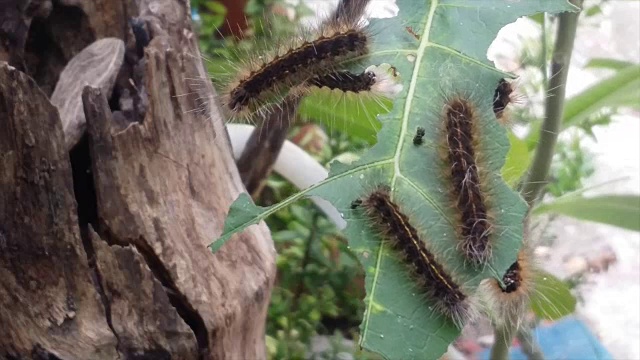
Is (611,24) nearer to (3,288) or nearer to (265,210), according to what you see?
(265,210)

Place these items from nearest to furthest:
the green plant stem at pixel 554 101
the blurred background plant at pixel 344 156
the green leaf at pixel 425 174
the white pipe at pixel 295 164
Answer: the green leaf at pixel 425 174 < the green plant stem at pixel 554 101 < the blurred background plant at pixel 344 156 < the white pipe at pixel 295 164

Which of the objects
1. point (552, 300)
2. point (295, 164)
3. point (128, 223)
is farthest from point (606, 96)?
point (128, 223)

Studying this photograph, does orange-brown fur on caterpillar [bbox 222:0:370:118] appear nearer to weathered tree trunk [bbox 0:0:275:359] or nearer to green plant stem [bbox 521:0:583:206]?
weathered tree trunk [bbox 0:0:275:359]

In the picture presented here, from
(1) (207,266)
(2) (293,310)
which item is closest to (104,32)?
(1) (207,266)

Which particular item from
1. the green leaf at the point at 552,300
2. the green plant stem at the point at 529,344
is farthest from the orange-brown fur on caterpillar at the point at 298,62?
the green plant stem at the point at 529,344

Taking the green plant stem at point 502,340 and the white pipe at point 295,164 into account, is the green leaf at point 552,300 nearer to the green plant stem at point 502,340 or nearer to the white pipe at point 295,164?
the green plant stem at point 502,340
